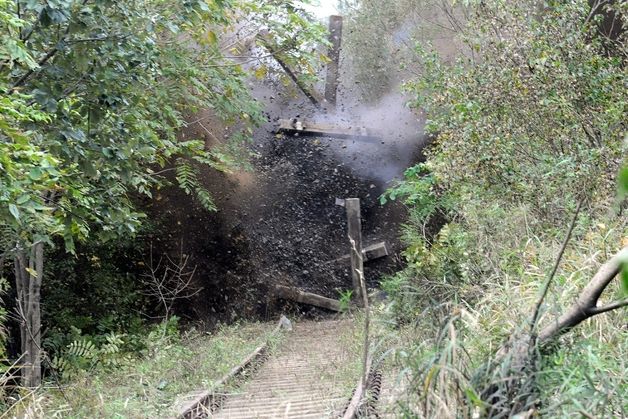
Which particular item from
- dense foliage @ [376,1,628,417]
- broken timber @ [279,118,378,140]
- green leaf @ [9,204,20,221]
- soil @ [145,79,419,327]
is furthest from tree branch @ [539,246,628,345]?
broken timber @ [279,118,378,140]

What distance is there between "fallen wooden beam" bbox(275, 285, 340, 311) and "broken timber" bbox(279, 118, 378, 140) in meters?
5.28

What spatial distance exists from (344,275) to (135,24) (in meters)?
11.7

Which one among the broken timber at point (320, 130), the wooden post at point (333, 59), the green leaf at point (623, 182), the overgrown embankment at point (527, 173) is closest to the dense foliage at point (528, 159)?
the overgrown embankment at point (527, 173)

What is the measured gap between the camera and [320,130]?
19.9 m

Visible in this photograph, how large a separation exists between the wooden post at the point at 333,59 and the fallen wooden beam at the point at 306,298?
6.22 meters

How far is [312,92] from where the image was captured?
64.7 ft

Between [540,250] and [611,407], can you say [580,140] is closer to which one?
[540,250]

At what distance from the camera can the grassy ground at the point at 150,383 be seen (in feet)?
21.6

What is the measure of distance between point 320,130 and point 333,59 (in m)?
2.02

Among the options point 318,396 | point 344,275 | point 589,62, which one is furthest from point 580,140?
point 344,275

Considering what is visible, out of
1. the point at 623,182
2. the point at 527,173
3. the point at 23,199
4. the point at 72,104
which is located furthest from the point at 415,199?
the point at 623,182

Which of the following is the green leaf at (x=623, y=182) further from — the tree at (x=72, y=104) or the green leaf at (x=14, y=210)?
the green leaf at (x=14, y=210)

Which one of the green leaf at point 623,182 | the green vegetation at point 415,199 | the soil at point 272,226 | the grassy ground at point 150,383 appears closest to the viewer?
the green leaf at point 623,182

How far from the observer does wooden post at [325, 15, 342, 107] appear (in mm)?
18406
